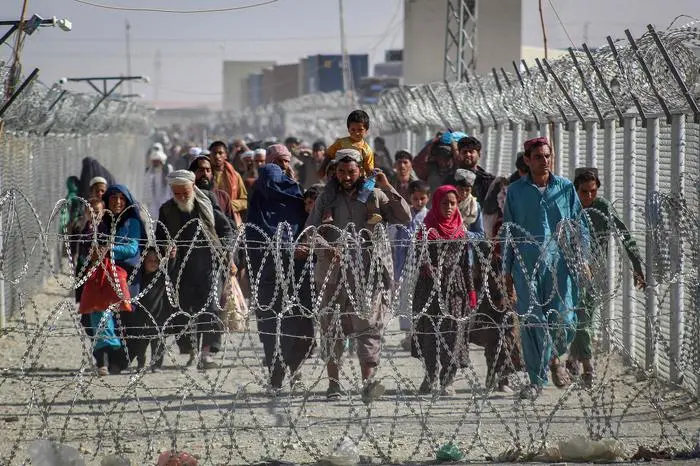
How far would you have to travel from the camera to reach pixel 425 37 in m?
33.7

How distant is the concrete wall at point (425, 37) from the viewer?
3353 centimetres

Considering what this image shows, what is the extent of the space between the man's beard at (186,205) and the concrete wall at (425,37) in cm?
2503

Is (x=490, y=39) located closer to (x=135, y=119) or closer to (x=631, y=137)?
(x=135, y=119)

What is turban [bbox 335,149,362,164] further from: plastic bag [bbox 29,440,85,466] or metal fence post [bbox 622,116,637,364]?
plastic bag [bbox 29,440,85,466]

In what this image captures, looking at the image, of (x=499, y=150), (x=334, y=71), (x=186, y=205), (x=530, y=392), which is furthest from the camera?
(x=334, y=71)

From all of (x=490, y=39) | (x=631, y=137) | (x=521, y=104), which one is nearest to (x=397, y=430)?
(x=631, y=137)

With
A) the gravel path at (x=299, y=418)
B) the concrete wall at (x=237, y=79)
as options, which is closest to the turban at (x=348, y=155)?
the gravel path at (x=299, y=418)

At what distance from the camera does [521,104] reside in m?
12.3

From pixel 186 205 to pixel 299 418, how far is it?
92.8 inches

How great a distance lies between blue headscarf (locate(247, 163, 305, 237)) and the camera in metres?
8.53

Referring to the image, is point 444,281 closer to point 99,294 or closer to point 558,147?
point 99,294

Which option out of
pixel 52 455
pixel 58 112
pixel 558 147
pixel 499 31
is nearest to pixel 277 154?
pixel 558 147

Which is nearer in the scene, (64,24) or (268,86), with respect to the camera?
(64,24)

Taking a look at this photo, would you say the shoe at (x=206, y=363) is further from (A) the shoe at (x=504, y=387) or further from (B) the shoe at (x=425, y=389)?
(A) the shoe at (x=504, y=387)
